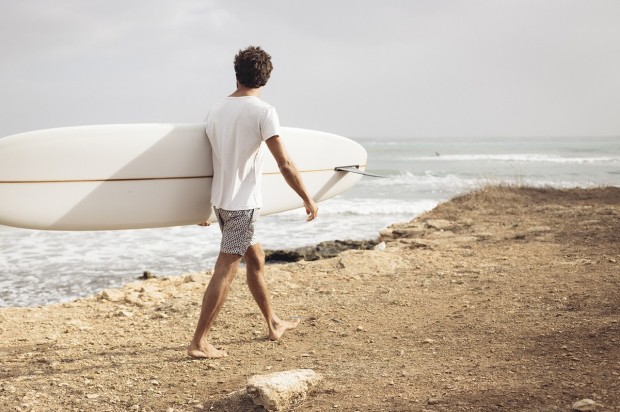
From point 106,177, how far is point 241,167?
1.17 metres

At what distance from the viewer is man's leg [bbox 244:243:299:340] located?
11.0 ft

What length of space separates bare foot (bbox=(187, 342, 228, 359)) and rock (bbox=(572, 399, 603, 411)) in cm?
184

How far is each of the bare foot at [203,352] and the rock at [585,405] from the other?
1.84 metres

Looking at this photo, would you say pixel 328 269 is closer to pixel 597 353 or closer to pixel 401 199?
pixel 597 353

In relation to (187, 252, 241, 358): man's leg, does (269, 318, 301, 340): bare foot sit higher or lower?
lower

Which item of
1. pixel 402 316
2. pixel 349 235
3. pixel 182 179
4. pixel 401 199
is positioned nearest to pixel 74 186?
pixel 182 179

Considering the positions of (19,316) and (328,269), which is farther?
(328,269)

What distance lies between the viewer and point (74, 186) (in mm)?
3854

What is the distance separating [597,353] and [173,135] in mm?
2760

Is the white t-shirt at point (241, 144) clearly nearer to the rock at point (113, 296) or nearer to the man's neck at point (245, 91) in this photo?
the man's neck at point (245, 91)

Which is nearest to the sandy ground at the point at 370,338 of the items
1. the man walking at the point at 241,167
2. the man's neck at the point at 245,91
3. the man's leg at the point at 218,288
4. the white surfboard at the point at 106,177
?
the man's leg at the point at 218,288

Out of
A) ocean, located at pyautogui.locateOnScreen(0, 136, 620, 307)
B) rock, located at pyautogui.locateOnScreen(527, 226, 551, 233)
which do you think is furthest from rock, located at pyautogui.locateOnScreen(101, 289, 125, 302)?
rock, located at pyautogui.locateOnScreen(527, 226, 551, 233)

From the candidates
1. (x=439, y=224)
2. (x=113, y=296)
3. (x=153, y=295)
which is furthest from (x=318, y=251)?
(x=113, y=296)

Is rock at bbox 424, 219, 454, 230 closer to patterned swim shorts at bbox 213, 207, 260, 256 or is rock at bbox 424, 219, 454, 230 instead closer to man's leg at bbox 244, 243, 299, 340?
man's leg at bbox 244, 243, 299, 340
